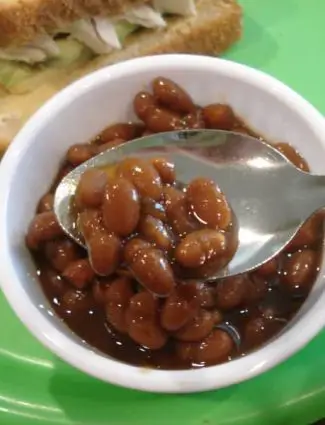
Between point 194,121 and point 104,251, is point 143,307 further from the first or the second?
point 194,121

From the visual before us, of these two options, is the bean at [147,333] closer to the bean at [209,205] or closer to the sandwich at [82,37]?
the bean at [209,205]

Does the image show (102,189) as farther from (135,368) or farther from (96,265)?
(135,368)

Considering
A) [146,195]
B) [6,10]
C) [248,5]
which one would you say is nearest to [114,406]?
[146,195]

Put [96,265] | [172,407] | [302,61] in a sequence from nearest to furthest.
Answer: [96,265] → [172,407] → [302,61]

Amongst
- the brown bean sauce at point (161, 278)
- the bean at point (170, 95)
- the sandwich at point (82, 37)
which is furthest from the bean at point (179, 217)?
the sandwich at point (82, 37)

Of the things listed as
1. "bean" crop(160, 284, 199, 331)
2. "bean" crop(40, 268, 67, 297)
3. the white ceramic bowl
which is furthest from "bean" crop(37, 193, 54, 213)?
A: "bean" crop(160, 284, 199, 331)

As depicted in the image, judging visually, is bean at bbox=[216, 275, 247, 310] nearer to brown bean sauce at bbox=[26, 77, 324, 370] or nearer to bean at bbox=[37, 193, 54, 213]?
brown bean sauce at bbox=[26, 77, 324, 370]
